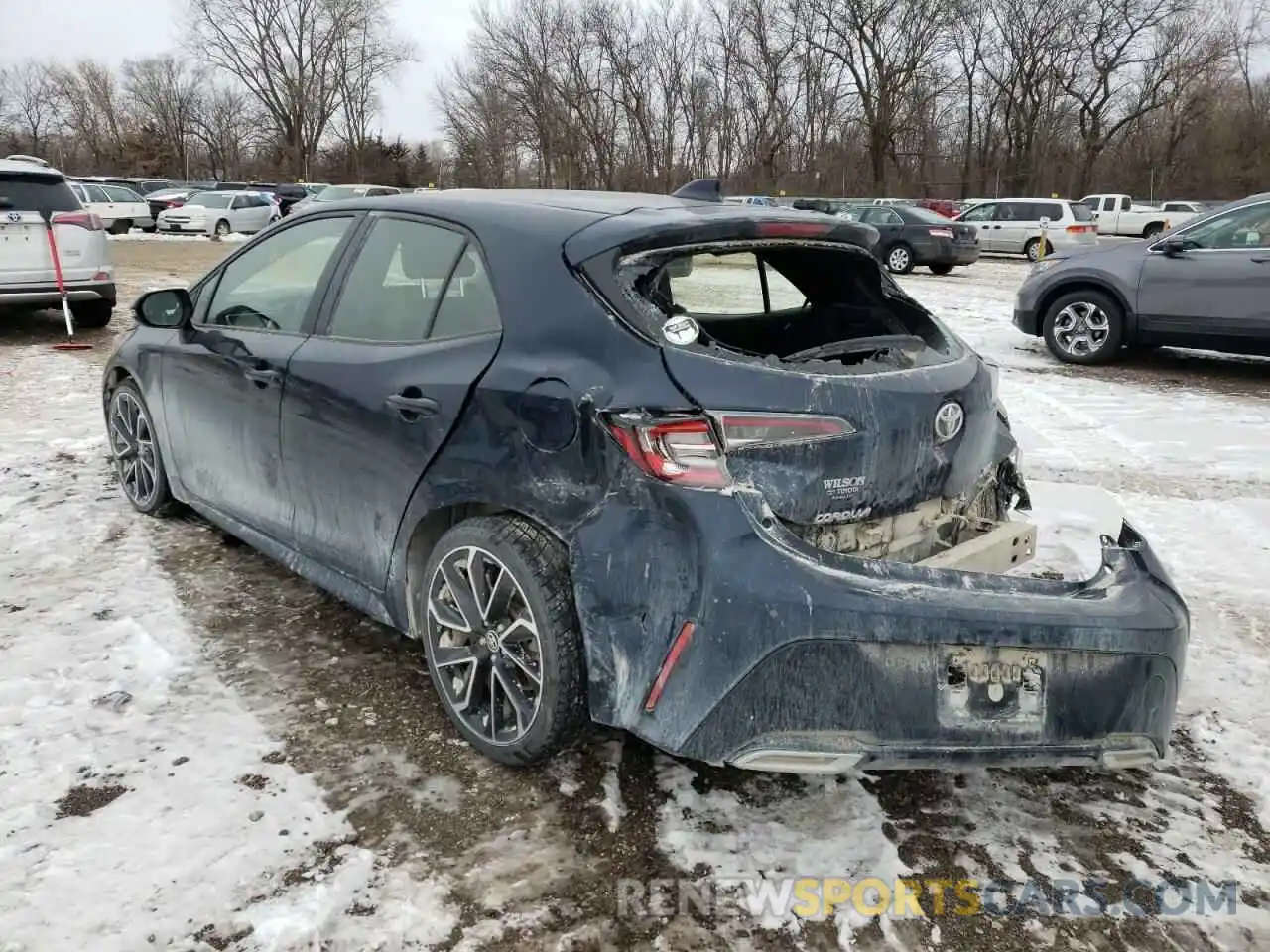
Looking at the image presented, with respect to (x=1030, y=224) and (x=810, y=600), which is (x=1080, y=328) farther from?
(x=1030, y=224)

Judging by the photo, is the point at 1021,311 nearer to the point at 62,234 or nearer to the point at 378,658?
the point at 378,658

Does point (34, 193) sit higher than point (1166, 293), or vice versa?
point (34, 193)

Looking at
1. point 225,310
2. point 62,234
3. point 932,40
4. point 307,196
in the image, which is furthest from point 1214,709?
point 932,40

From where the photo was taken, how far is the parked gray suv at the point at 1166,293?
8188 millimetres

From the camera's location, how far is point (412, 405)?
2.87m

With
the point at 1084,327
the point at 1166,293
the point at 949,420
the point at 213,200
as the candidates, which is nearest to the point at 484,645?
the point at 949,420

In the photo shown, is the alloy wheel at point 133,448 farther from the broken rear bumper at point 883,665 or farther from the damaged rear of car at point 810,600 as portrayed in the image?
the broken rear bumper at point 883,665

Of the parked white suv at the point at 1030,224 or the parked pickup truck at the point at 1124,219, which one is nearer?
the parked white suv at the point at 1030,224

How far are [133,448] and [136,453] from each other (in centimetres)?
4

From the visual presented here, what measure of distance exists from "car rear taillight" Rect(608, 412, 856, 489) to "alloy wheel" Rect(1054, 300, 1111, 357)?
26.5 feet

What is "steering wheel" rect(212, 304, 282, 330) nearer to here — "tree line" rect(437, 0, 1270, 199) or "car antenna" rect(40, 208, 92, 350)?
"car antenna" rect(40, 208, 92, 350)

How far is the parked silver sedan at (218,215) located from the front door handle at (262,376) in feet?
88.2

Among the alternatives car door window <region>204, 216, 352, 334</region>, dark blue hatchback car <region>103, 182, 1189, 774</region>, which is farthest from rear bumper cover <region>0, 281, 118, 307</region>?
dark blue hatchback car <region>103, 182, 1189, 774</region>

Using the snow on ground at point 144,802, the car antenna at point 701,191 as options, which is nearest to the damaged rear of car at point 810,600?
the snow on ground at point 144,802
